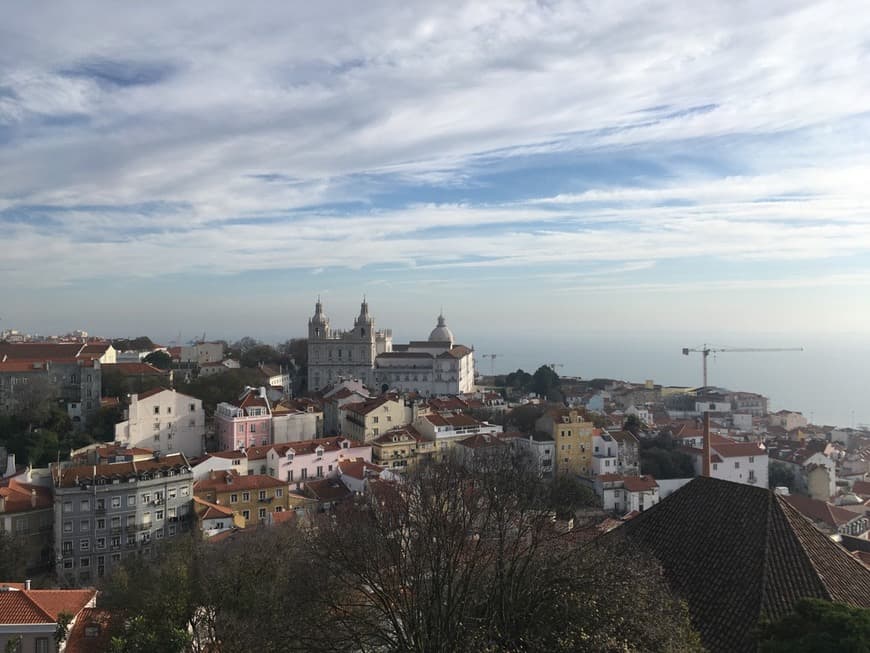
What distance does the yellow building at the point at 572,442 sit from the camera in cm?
3297

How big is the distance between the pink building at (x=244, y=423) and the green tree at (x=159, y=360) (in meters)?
12.8

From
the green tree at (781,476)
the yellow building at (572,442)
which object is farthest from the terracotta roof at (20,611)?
the green tree at (781,476)

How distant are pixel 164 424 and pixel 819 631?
29968 millimetres

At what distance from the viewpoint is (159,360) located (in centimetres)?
4538

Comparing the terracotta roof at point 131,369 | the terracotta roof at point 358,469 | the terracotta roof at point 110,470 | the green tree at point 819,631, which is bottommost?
the terracotta roof at point 358,469

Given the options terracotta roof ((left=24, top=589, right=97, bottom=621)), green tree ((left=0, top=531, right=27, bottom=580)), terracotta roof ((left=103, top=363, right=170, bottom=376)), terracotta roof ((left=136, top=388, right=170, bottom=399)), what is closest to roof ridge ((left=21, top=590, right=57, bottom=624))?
terracotta roof ((left=24, top=589, right=97, bottom=621))

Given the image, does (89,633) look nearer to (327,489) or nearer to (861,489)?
(327,489)

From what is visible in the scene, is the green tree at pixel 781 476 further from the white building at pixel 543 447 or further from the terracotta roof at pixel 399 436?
the terracotta roof at pixel 399 436

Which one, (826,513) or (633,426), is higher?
(633,426)

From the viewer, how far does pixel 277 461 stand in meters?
28.8

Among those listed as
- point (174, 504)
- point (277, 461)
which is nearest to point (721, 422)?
point (277, 461)

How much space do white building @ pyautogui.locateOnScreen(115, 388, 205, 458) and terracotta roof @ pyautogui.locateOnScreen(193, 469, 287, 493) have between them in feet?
19.9

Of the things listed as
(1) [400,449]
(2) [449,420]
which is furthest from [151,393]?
(2) [449,420]

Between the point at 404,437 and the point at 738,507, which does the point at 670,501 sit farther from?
the point at 404,437
